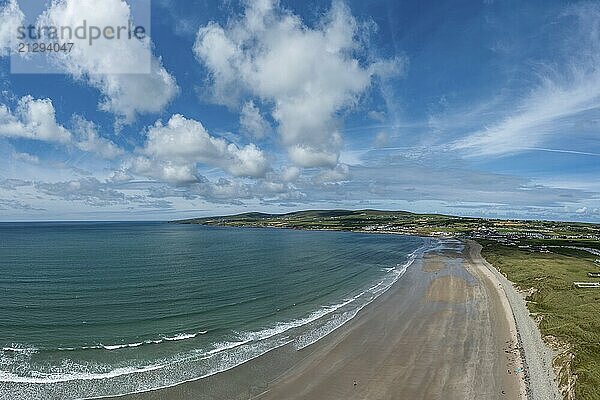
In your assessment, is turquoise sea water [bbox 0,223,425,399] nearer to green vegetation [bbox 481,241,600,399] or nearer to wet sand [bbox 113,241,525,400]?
wet sand [bbox 113,241,525,400]

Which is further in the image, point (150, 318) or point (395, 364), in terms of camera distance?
point (150, 318)

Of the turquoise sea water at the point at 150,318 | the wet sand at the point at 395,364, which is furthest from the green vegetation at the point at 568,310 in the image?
the turquoise sea water at the point at 150,318

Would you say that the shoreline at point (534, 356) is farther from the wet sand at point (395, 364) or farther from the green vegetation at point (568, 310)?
the green vegetation at point (568, 310)

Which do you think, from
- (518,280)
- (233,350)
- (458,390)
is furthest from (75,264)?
(518,280)

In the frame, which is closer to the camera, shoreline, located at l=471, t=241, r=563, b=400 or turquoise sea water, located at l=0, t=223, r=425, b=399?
shoreline, located at l=471, t=241, r=563, b=400

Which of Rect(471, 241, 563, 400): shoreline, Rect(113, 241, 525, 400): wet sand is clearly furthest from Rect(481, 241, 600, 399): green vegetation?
Rect(113, 241, 525, 400): wet sand

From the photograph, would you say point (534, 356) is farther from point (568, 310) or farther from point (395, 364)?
point (568, 310)

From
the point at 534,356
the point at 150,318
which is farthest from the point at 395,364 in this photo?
the point at 150,318
